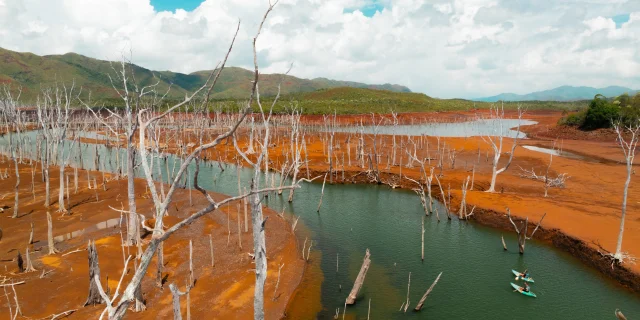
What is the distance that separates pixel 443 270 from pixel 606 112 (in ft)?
206

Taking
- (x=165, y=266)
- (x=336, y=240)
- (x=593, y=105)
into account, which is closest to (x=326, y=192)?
(x=336, y=240)

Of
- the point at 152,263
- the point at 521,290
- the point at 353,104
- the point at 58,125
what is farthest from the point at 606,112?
the point at 58,125

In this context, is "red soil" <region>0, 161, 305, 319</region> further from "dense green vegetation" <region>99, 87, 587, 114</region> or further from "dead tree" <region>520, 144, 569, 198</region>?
"dense green vegetation" <region>99, 87, 587, 114</region>

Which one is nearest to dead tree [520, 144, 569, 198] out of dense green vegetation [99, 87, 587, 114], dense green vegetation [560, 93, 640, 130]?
dense green vegetation [560, 93, 640, 130]

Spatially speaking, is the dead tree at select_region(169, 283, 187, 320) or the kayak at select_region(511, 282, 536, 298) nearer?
the dead tree at select_region(169, 283, 187, 320)

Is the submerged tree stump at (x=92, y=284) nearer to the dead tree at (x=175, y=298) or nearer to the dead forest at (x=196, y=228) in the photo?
the dead forest at (x=196, y=228)

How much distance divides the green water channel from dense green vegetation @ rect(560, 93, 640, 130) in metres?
50.8

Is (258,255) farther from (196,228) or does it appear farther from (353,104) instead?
(353,104)

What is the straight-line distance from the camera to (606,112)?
61.7 metres

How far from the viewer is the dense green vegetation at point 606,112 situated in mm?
57844

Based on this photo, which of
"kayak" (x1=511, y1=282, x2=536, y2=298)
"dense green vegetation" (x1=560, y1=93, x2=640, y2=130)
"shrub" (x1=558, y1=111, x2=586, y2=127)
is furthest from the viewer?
"shrub" (x1=558, y1=111, x2=586, y2=127)

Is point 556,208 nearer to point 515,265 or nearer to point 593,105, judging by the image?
point 515,265

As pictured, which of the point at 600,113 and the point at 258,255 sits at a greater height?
the point at 600,113

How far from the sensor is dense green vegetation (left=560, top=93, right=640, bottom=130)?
57.8 m
